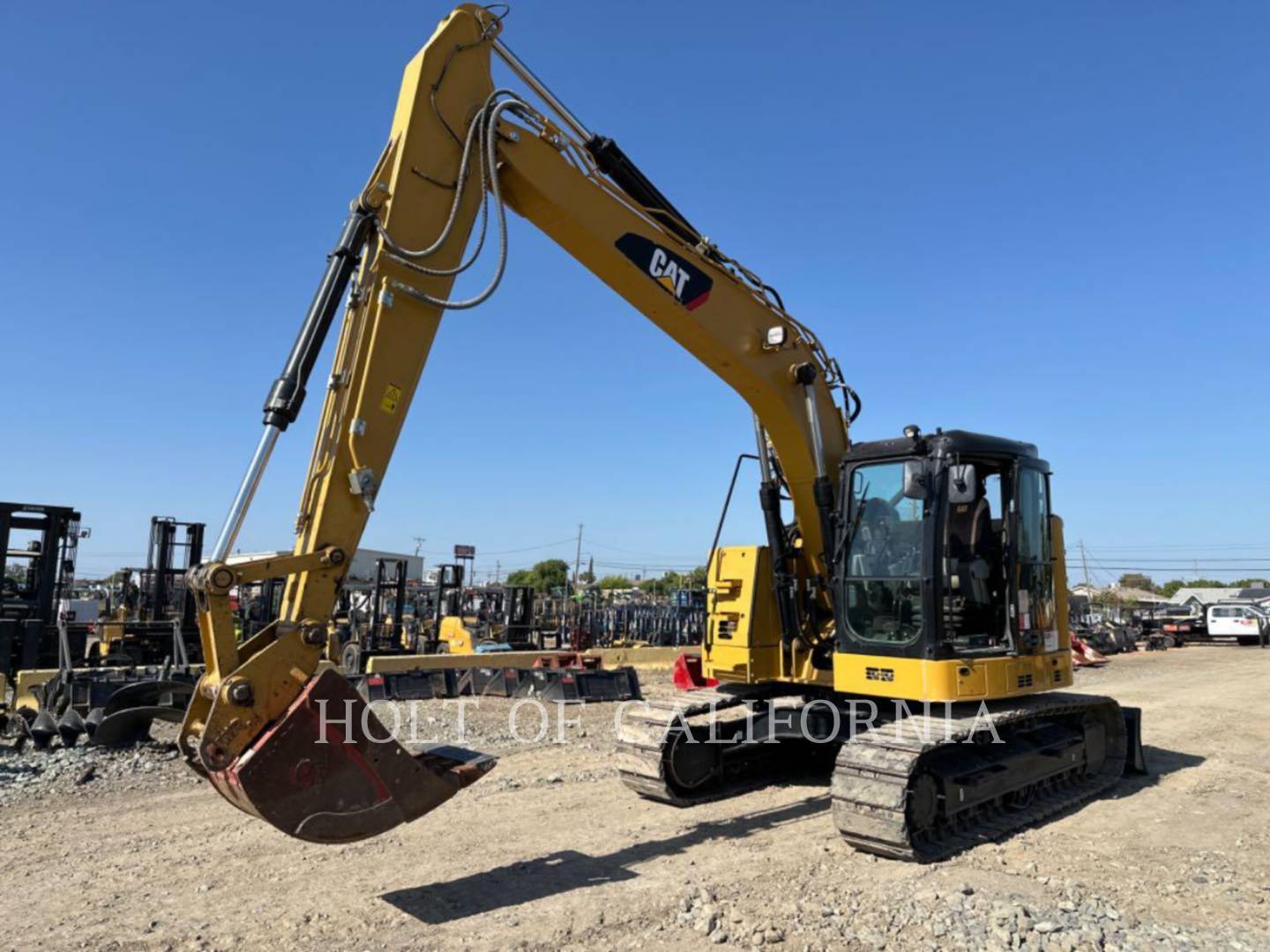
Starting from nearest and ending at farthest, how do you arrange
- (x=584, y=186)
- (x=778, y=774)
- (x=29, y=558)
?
(x=584, y=186) < (x=778, y=774) < (x=29, y=558)

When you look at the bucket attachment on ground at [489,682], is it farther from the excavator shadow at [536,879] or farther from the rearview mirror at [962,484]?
the rearview mirror at [962,484]

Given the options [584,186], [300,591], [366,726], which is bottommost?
[366,726]

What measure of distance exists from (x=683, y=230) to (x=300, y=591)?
13.4 feet

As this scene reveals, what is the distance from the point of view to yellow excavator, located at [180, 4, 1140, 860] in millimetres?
4723

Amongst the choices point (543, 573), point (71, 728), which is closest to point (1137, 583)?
point (543, 573)

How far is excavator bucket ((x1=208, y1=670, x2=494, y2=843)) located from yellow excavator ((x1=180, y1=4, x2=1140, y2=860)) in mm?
12

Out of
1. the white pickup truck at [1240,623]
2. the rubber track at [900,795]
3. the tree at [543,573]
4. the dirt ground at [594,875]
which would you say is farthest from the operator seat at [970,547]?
the tree at [543,573]

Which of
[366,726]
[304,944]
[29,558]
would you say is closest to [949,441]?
[366,726]

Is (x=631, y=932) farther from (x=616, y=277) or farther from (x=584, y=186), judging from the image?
(x=584, y=186)

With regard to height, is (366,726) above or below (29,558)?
below

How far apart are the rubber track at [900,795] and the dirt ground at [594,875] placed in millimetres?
152

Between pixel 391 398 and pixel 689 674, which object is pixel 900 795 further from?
pixel 391 398

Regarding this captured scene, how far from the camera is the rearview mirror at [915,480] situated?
6801 mm

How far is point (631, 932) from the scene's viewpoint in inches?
192
